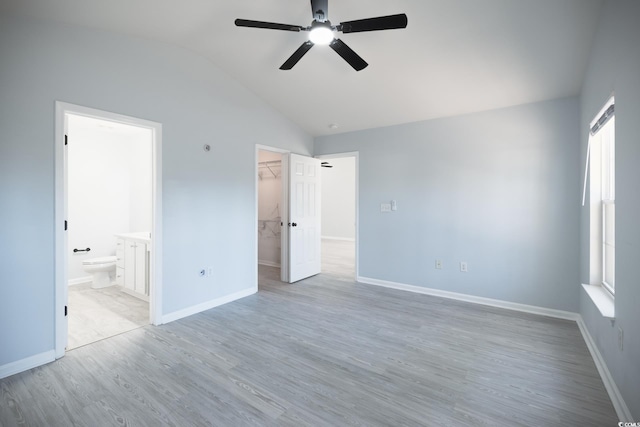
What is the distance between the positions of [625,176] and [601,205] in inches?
52.1

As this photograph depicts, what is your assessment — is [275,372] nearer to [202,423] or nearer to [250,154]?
[202,423]

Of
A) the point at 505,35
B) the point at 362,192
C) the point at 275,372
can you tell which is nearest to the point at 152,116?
the point at 275,372

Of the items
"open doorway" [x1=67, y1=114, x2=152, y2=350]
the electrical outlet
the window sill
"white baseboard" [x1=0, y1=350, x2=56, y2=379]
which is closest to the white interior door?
"open doorway" [x1=67, y1=114, x2=152, y2=350]

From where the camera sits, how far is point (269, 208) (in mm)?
6477

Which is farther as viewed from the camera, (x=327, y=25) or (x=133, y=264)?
(x=133, y=264)

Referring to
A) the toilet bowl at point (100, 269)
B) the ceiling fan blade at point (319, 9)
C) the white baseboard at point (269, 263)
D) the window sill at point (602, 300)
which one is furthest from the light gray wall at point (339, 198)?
the ceiling fan blade at point (319, 9)

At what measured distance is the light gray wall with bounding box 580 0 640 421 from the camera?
1577 mm

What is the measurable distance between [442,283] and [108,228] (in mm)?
5623

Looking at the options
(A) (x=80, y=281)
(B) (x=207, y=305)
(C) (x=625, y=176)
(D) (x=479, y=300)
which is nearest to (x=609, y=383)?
(C) (x=625, y=176)

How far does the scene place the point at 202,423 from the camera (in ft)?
5.86

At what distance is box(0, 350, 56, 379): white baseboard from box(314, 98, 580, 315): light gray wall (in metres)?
3.91

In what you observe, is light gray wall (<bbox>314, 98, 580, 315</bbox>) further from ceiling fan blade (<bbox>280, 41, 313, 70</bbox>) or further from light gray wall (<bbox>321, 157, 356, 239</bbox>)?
light gray wall (<bbox>321, 157, 356, 239</bbox>)

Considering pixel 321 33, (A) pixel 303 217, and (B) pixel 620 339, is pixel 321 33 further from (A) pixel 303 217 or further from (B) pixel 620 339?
(A) pixel 303 217

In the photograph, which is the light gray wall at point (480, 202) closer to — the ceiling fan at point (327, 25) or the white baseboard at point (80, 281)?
the ceiling fan at point (327, 25)
